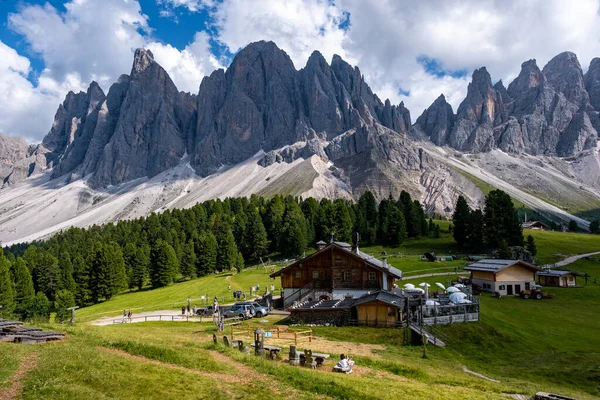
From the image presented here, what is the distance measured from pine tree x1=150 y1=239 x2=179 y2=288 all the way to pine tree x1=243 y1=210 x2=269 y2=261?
22038 mm

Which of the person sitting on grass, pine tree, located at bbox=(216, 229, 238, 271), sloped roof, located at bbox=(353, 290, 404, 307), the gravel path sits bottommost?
the person sitting on grass

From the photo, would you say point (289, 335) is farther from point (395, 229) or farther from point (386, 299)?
point (395, 229)

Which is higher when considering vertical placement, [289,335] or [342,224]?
[342,224]

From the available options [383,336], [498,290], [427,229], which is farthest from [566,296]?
[427,229]

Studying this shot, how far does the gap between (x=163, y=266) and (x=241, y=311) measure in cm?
4864

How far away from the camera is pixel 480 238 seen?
9606 centimetres

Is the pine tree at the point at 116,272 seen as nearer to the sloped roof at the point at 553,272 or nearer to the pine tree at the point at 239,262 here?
the pine tree at the point at 239,262

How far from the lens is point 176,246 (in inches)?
4033

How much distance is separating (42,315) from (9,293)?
990cm

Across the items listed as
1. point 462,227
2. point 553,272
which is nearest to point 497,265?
point 553,272

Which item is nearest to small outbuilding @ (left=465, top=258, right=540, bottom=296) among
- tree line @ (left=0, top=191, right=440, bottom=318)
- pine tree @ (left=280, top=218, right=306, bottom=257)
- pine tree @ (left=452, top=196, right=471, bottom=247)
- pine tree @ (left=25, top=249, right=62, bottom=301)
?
pine tree @ (left=452, top=196, right=471, bottom=247)

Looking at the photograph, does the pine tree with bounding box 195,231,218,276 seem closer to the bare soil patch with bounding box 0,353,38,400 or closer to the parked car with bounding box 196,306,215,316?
the parked car with bounding box 196,306,215,316

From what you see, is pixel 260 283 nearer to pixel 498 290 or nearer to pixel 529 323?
pixel 498 290

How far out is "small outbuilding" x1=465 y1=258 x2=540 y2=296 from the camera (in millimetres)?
58688
